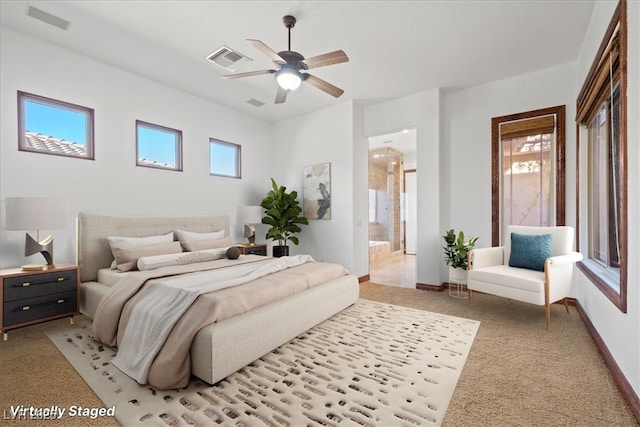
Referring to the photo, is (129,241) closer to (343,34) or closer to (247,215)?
(247,215)

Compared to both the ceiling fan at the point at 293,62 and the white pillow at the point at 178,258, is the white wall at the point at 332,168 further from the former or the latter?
the ceiling fan at the point at 293,62

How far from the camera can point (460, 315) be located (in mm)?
3451

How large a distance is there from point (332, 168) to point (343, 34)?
7.82 ft

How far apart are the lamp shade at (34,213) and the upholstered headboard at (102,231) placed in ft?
1.64

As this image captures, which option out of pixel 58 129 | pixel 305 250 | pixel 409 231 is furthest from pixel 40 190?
pixel 409 231

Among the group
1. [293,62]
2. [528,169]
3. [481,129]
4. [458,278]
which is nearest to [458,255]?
[458,278]

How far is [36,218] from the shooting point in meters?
2.87

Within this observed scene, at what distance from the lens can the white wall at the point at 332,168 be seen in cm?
513

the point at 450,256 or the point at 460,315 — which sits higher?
the point at 450,256

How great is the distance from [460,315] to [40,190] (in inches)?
191

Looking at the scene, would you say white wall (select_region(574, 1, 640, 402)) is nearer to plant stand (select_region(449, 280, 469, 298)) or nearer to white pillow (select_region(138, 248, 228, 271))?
plant stand (select_region(449, 280, 469, 298))

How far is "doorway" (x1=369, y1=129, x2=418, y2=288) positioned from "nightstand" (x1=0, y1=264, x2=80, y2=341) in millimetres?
5665

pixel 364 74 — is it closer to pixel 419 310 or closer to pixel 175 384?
pixel 419 310

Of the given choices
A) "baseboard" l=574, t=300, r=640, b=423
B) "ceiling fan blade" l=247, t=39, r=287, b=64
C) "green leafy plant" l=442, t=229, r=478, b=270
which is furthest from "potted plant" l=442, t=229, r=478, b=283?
"ceiling fan blade" l=247, t=39, r=287, b=64
